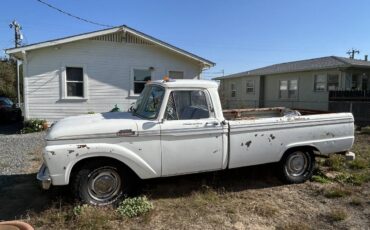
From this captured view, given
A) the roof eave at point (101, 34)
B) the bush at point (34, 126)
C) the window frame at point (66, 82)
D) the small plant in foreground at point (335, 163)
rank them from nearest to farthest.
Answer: the small plant in foreground at point (335, 163)
the roof eave at point (101, 34)
the bush at point (34, 126)
the window frame at point (66, 82)

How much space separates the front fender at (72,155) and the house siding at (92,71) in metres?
9.84

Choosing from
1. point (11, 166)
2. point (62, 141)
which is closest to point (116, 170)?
point (62, 141)

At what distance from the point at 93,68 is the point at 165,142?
10033 millimetres

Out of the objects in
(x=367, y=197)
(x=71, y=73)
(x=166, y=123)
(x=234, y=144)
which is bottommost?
(x=367, y=197)

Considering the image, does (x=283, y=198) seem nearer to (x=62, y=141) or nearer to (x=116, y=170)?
(x=116, y=170)

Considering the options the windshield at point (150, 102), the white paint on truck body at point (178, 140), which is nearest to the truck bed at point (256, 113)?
the white paint on truck body at point (178, 140)

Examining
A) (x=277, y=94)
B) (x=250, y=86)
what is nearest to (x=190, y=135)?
(x=277, y=94)

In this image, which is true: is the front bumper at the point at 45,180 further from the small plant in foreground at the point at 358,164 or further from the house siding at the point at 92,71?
the house siding at the point at 92,71

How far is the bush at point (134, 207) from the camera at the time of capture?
166 inches

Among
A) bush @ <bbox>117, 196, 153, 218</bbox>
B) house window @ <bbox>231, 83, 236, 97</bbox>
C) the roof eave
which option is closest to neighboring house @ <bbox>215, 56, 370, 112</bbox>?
house window @ <bbox>231, 83, 236, 97</bbox>

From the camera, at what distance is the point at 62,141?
4.14 meters

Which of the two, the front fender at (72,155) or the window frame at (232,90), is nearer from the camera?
the front fender at (72,155)

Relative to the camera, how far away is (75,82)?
1334 cm

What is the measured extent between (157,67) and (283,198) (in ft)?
35.0
